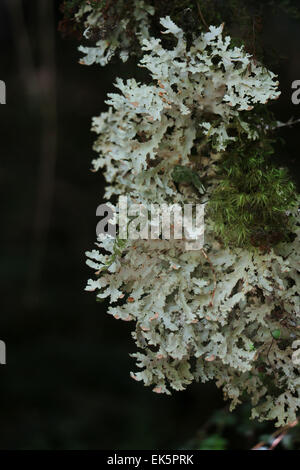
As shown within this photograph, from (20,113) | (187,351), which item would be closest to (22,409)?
(20,113)

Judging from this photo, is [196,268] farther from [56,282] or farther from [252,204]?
[56,282]

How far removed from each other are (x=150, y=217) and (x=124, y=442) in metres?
1.62

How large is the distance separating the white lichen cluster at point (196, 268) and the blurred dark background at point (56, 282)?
4.73 ft

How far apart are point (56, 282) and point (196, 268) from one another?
1.75 meters

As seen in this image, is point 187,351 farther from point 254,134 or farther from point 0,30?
point 0,30

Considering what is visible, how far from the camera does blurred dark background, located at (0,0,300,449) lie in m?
2.00

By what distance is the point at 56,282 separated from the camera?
2252 millimetres

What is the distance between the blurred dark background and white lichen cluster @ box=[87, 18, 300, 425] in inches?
56.8

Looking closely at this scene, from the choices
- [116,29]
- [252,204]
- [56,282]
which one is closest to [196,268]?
[252,204]

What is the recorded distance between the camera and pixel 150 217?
571mm

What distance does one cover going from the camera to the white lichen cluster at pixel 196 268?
546 mm

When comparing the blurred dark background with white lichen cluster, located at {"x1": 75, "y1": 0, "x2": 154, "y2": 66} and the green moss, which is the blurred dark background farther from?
the green moss

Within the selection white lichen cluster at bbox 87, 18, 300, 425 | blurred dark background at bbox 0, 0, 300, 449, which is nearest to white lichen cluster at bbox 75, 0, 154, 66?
white lichen cluster at bbox 87, 18, 300, 425

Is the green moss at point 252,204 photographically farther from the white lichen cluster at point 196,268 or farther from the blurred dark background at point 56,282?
the blurred dark background at point 56,282
